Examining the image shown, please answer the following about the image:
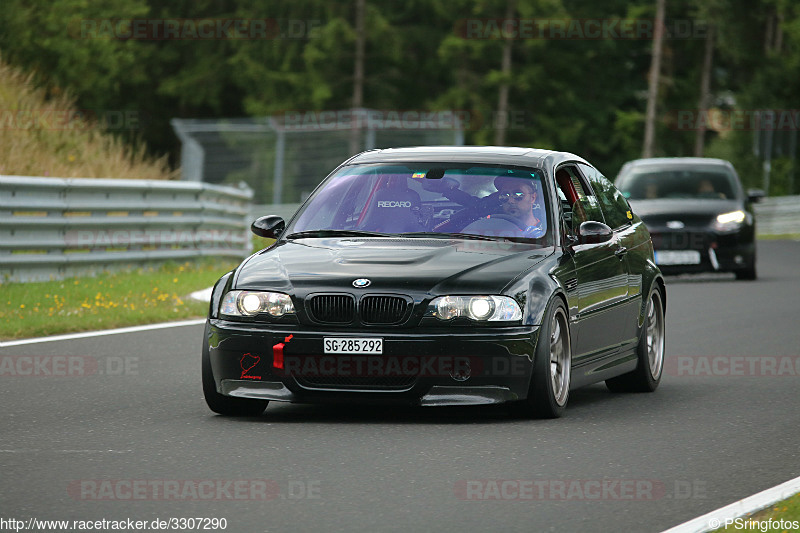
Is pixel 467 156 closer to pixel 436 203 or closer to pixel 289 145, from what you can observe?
pixel 436 203

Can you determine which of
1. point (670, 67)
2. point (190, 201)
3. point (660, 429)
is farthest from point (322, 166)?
point (670, 67)

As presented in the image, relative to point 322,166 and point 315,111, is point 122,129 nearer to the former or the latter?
point 315,111

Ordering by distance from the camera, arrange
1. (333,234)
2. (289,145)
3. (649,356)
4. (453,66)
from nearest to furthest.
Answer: (333,234)
(649,356)
(289,145)
(453,66)

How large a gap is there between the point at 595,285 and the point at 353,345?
1905 millimetres

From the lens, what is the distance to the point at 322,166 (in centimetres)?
3644

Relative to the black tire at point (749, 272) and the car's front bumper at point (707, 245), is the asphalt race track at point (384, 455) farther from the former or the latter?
the black tire at point (749, 272)

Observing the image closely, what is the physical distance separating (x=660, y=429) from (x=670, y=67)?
210 ft

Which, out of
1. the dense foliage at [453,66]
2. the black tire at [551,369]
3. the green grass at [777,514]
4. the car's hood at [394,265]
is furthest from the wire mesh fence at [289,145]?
the green grass at [777,514]

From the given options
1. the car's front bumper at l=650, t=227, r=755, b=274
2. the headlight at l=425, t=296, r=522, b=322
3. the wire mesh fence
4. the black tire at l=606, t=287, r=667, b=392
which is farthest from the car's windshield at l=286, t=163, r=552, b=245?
the wire mesh fence

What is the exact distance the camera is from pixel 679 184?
74.4 ft

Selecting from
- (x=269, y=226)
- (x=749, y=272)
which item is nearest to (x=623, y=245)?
(x=269, y=226)

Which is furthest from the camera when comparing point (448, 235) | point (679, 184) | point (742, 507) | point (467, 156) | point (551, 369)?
point (679, 184)

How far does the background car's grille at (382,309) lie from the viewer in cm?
852

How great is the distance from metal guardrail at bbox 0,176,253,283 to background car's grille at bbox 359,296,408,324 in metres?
8.85
